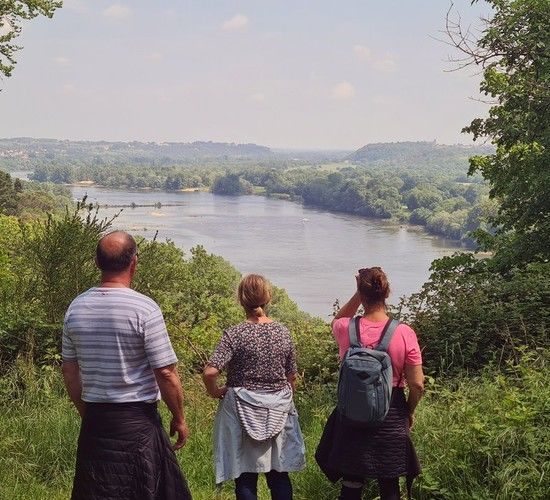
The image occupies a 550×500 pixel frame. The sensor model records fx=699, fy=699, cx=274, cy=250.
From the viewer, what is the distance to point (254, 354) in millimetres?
3236

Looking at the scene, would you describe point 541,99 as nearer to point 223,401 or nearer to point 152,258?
point 152,258

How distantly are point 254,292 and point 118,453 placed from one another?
0.90 metres

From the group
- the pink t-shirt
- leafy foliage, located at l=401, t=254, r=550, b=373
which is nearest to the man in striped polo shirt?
the pink t-shirt

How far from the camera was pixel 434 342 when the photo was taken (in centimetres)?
663

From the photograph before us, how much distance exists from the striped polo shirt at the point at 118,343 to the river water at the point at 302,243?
42259 millimetres

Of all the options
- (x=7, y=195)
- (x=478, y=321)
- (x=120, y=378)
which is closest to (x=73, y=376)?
(x=120, y=378)

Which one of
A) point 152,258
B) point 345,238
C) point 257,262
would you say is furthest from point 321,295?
point 152,258

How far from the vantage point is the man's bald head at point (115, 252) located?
9.04ft

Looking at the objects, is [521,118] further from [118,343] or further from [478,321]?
[118,343]

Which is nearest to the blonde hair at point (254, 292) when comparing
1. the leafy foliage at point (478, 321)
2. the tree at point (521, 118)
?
the leafy foliage at point (478, 321)

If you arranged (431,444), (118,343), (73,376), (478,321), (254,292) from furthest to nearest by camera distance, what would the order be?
(478,321) < (431,444) < (254,292) < (73,376) < (118,343)

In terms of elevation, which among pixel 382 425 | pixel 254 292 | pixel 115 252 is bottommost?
pixel 382 425

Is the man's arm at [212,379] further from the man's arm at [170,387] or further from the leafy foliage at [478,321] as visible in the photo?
the leafy foliage at [478,321]

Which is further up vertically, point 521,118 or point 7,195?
point 521,118
